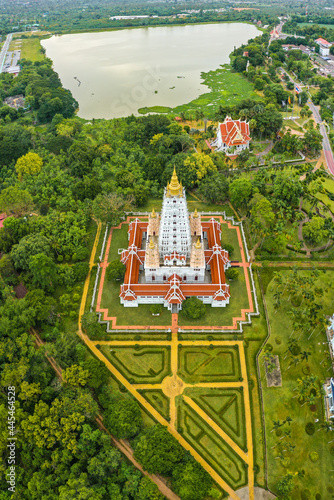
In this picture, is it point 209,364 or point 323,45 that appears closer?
point 209,364

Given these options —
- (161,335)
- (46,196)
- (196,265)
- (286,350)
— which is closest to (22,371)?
(161,335)

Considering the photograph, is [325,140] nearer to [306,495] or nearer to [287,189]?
[287,189]

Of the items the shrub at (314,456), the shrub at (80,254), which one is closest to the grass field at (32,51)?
the shrub at (80,254)

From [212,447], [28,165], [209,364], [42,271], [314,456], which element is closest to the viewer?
[314,456]

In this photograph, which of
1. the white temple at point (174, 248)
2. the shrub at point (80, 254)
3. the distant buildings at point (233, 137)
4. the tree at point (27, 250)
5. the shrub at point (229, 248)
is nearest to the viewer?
the white temple at point (174, 248)

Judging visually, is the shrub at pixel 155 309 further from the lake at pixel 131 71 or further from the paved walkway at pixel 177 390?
the lake at pixel 131 71

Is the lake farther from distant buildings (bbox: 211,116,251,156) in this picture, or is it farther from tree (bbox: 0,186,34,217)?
tree (bbox: 0,186,34,217)

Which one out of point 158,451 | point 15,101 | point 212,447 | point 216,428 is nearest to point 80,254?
point 158,451
